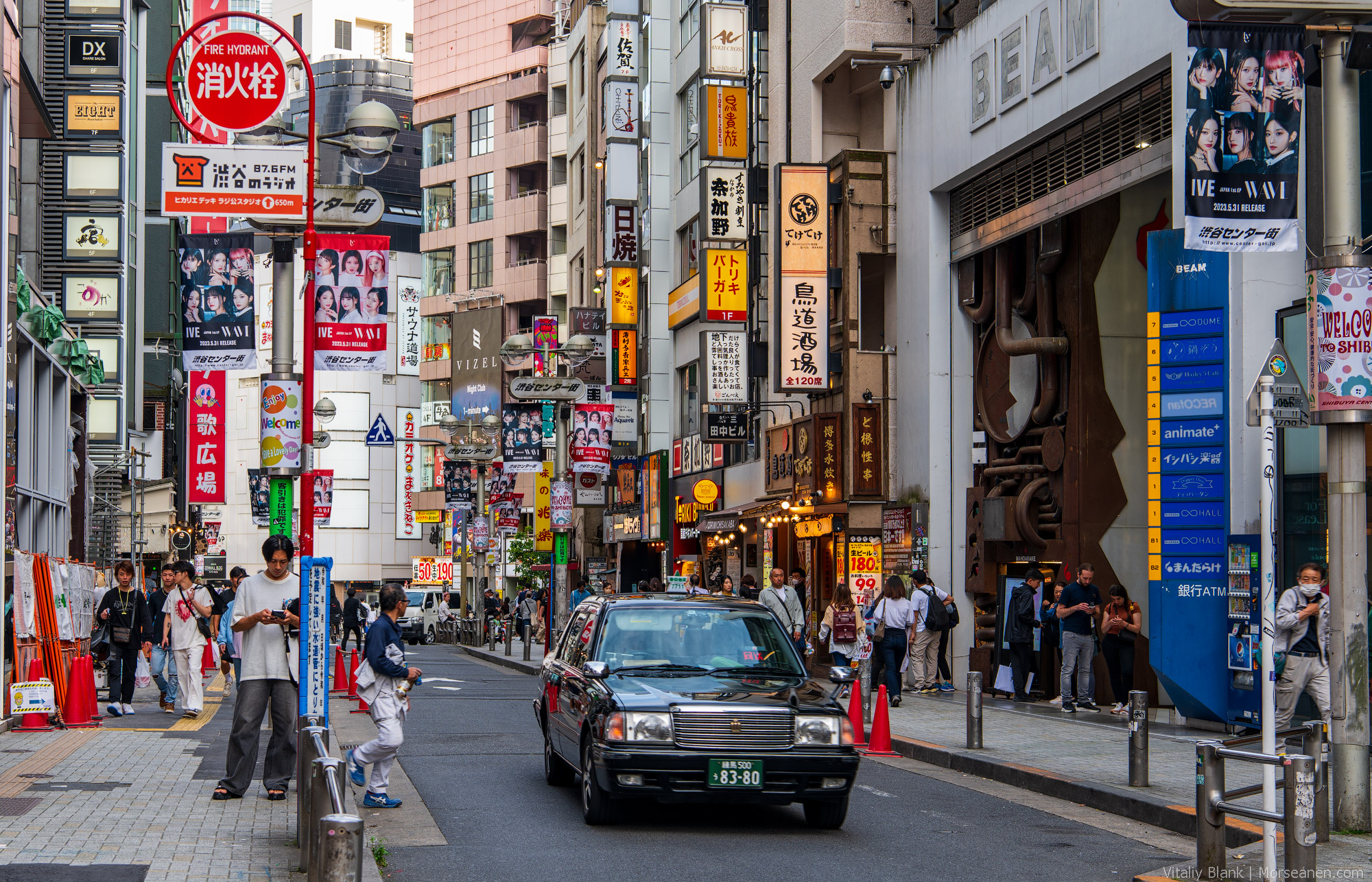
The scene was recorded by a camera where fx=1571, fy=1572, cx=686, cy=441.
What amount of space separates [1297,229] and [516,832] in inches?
272

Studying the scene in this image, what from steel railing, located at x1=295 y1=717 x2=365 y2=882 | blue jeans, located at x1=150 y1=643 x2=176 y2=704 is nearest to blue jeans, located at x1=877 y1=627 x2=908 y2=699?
blue jeans, located at x1=150 y1=643 x2=176 y2=704

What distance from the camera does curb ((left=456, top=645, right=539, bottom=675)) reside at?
1356 inches

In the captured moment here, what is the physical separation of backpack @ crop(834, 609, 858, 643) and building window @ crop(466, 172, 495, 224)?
66.0 metres

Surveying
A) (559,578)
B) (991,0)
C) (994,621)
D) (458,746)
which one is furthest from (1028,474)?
(559,578)

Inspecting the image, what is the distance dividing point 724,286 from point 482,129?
184 feet

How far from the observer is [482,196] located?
85.3m

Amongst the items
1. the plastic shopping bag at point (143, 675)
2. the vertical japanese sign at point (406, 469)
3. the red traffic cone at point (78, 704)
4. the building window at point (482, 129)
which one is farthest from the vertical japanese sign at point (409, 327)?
the red traffic cone at point (78, 704)

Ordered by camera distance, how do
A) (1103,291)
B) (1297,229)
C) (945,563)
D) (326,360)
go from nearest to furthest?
(1297,229)
(326,360)
(1103,291)
(945,563)

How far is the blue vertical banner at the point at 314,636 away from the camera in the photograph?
426 inches

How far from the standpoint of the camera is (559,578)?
40031mm

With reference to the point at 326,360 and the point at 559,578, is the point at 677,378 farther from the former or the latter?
the point at 326,360

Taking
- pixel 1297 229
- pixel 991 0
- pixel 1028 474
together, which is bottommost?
pixel 1028 474

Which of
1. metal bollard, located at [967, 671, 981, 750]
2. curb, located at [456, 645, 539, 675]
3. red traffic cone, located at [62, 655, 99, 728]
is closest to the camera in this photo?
metal bollard, located at [967, 671, 981, 750]

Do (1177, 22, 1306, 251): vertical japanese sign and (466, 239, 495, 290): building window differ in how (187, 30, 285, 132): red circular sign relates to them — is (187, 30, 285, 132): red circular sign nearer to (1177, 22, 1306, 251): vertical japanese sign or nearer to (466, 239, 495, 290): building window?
(1177, 22, 1306, 251): vertical japanese sign
